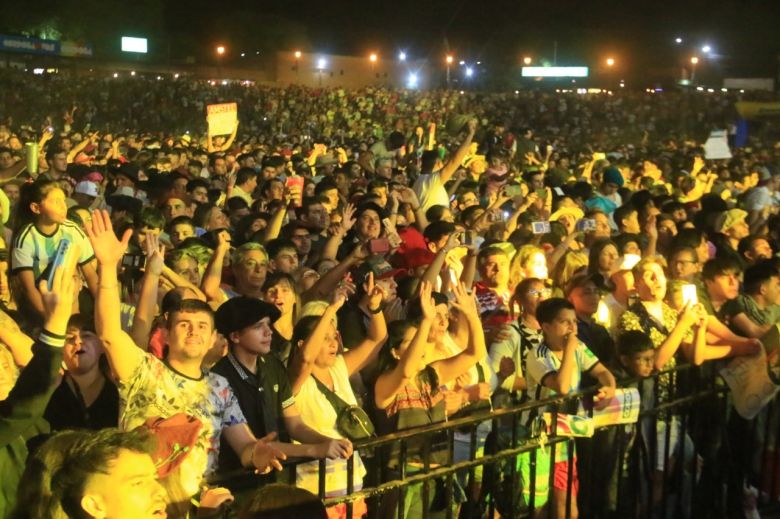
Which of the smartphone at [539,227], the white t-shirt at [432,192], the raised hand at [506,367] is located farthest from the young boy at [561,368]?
the white t-shirt at [432,192]

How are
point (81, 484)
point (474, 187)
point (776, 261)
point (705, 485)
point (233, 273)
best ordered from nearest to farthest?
point (81, 484) → point (705, 485) → point (233, 273) → point (776, 261) → point (474, 187)

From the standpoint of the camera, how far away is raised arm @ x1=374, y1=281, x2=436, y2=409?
4957mm

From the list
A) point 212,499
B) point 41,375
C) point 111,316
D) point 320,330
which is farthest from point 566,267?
point 41,375

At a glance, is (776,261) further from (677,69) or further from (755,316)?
(677,69)

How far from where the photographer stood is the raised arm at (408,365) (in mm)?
4957

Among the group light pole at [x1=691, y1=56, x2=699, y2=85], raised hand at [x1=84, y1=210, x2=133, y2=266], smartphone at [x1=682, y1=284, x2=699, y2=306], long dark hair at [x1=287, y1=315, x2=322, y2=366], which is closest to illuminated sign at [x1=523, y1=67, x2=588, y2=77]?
light pole at [x1=691, y1=56, x2=699, y2=85]

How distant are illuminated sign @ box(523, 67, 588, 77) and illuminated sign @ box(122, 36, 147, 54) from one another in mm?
27758

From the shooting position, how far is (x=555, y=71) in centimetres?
7631

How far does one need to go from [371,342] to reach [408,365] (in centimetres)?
42

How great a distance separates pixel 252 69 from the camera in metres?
72.4

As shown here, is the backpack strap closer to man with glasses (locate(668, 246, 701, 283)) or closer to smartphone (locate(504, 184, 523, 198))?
man with glasses (locate(668, 246, 701, 283))

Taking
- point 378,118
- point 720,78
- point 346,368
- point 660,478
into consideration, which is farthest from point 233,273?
point 720,78

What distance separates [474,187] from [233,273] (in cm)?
552

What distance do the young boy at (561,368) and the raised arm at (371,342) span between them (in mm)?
868
